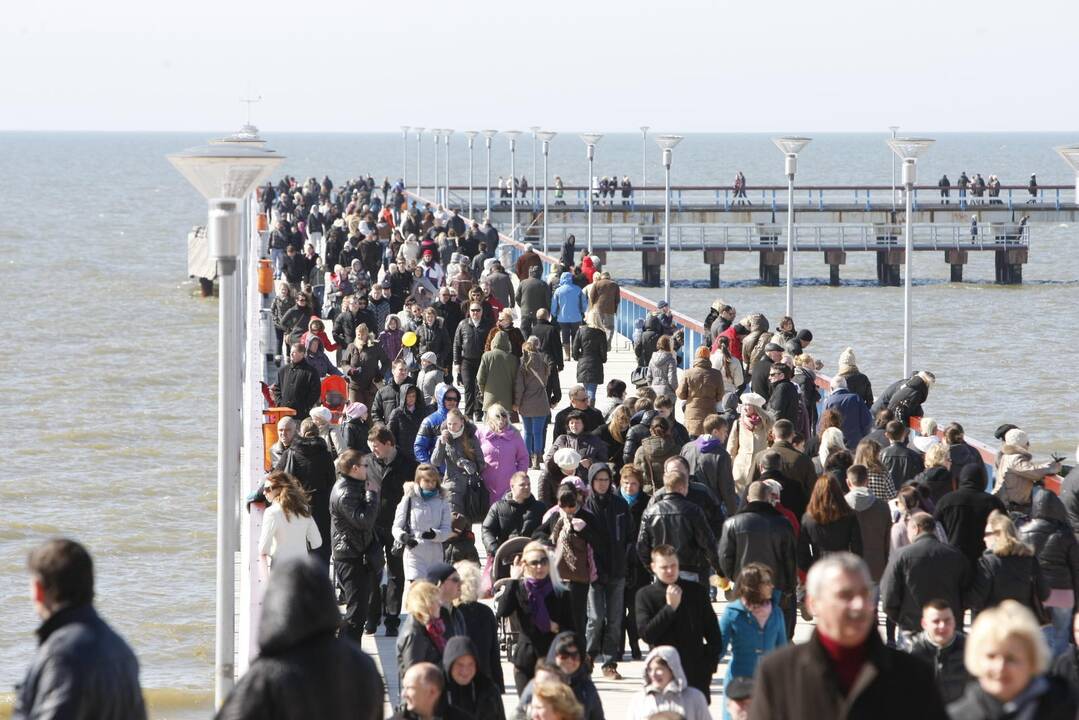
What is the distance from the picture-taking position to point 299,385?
1639 cm

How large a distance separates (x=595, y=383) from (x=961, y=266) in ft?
150

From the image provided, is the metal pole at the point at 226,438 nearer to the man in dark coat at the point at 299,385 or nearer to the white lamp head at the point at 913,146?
the man in dark coat at the point at 299,385

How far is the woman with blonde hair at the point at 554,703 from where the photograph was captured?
271 inches

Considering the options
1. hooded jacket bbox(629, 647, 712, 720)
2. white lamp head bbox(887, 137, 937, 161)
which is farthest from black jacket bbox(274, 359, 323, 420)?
hooded jacket bbox(629, 647, 712, 720)

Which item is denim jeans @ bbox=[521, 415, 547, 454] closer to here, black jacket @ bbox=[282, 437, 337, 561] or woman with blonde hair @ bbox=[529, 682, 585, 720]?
black jacket @ bbox=[282, 437, 337, 561]

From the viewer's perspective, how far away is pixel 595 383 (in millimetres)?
19188

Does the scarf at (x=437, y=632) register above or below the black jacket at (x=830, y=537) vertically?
below

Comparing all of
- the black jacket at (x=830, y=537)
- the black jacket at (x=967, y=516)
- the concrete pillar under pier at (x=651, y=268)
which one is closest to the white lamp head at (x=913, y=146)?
the black jacket at (x=967, y=516)

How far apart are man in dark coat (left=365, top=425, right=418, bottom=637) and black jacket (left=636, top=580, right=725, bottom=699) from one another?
320 cm

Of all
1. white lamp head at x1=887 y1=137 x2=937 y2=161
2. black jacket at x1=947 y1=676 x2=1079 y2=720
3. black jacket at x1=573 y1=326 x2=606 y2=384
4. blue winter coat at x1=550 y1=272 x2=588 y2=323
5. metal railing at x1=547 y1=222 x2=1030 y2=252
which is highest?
white lamp head at x1=887 y1=137 x2=937 y2=161

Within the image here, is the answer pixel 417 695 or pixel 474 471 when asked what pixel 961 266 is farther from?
pixel 417 695

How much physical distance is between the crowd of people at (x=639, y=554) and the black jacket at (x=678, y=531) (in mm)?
12

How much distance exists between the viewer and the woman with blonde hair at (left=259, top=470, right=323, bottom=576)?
420 inches

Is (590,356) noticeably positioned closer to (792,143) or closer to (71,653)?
(792,143)
